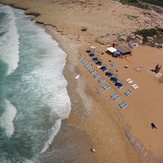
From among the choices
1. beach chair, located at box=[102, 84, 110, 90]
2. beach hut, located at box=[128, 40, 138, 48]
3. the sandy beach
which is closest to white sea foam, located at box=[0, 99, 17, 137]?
the sandy beach

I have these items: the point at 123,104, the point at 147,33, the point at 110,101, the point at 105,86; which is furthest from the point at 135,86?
the point at 147,33

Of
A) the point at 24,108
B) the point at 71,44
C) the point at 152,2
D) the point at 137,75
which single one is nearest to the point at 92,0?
the point at 152,2

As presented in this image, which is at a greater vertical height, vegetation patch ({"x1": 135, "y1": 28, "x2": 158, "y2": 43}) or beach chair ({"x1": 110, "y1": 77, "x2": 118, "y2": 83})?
vegetation patch ({"x1": 135, "y1": 28, "x2": 158, "y2": 43})

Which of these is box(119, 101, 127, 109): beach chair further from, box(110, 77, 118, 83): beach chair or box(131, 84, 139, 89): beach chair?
box(110, 77, 118, 83): beach chair

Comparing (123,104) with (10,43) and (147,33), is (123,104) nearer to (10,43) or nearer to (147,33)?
(147,33)

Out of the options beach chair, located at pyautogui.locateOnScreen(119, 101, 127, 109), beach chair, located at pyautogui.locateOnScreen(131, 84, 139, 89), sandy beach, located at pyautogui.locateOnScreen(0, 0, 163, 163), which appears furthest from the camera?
beach chair, located at pyautogui.locateOnScreen(131, 84, 139, 89)

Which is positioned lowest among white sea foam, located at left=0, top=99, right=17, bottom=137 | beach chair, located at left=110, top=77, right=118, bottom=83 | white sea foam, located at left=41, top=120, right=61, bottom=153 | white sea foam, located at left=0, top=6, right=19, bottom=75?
white sea foam, located at left=0, top=99, right=17, bottom=137
